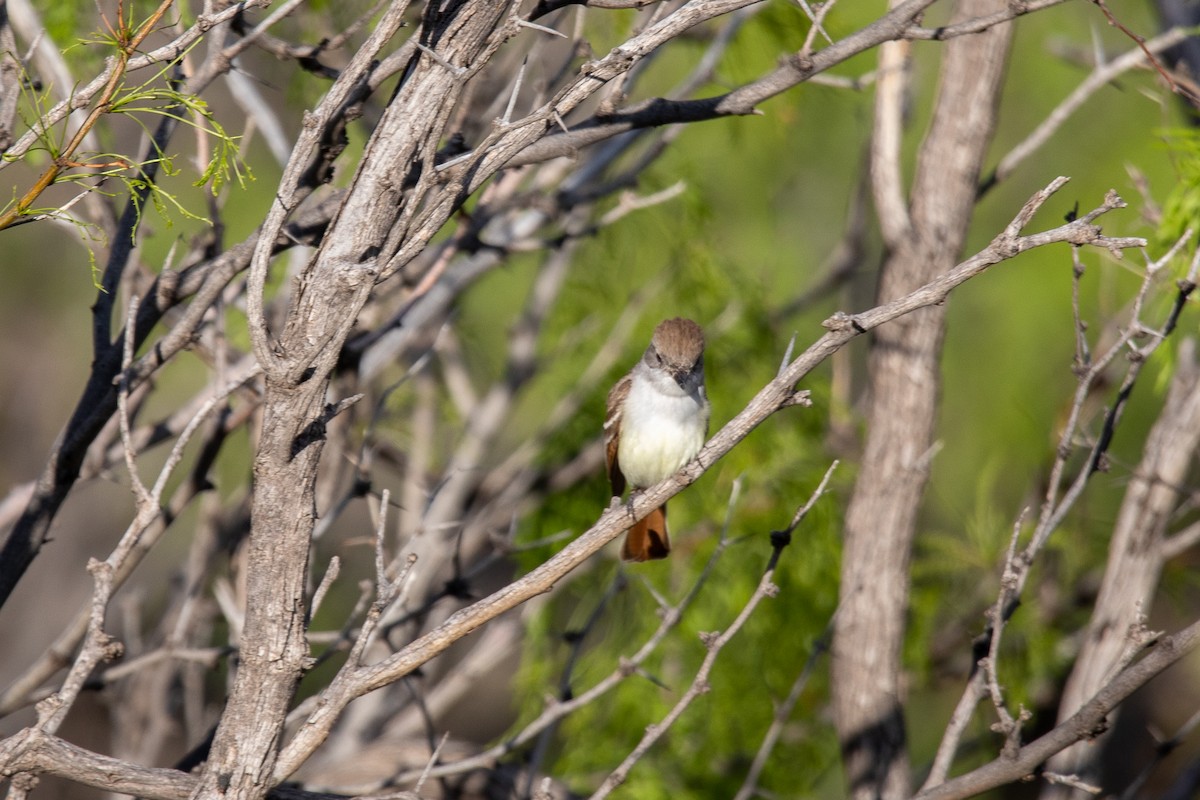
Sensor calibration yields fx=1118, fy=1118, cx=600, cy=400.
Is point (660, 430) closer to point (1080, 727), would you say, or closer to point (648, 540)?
point (648, 540)

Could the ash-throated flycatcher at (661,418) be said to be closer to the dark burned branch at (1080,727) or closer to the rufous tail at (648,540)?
the rufous tail at (648,540)

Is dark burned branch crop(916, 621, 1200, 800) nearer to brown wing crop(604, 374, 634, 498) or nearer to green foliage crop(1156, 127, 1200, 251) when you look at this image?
green foliage crop(1156, 127, 1200, 251)

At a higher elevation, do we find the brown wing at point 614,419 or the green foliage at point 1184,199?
the green foliage at point 1184,199

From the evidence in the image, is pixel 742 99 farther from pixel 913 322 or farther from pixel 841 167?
pixel 841 167

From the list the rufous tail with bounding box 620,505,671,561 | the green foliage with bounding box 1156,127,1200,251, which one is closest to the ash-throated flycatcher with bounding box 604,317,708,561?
the rufous tail with bounding box 620,505,671,561

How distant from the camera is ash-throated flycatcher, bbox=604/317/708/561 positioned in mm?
4355

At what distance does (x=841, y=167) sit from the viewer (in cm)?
965

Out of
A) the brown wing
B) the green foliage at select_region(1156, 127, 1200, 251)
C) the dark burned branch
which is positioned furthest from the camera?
the brown wing

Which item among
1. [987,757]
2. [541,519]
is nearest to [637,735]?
[541,519]

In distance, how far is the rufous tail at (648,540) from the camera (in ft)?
14.6

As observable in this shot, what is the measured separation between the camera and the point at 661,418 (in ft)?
14.6

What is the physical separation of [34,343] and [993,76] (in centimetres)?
934

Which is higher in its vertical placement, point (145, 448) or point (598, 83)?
point (598, 83)

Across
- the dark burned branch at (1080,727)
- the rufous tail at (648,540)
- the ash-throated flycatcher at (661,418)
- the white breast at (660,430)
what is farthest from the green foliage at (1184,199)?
the rufous tail at (648,540)
